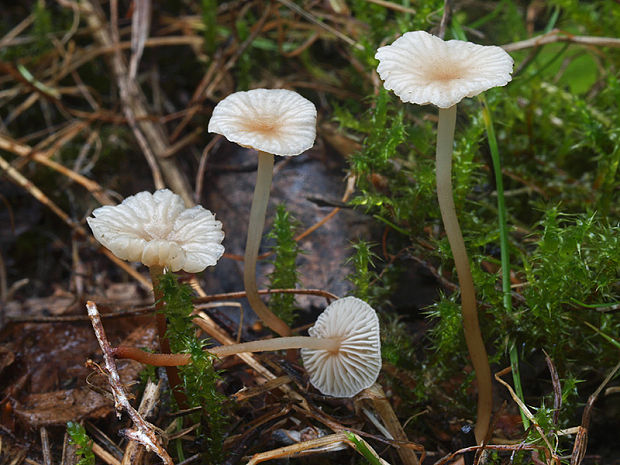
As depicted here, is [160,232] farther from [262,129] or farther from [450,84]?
[450,84]

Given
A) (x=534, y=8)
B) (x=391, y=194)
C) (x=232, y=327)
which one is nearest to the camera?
(x=232, y=327)

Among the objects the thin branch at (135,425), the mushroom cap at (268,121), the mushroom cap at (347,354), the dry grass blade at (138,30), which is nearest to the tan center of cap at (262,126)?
the mushroom cap at (268,121)

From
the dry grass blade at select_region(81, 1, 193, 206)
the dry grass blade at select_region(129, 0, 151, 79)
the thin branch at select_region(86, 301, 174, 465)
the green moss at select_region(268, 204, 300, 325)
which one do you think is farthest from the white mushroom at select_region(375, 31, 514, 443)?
the dry grass blade at select_region(129, 0, 151, 79)

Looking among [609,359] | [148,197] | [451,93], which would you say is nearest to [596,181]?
[609,359]

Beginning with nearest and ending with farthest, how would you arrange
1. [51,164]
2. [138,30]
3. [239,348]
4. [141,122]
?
[239,348] → [51,164] → [141,122] → [138,30]

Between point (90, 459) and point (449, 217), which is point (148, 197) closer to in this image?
point (90, 459)

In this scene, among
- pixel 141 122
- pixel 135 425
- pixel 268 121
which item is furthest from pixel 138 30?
pixel 135 425

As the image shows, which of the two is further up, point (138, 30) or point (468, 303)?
point (138, 30)
